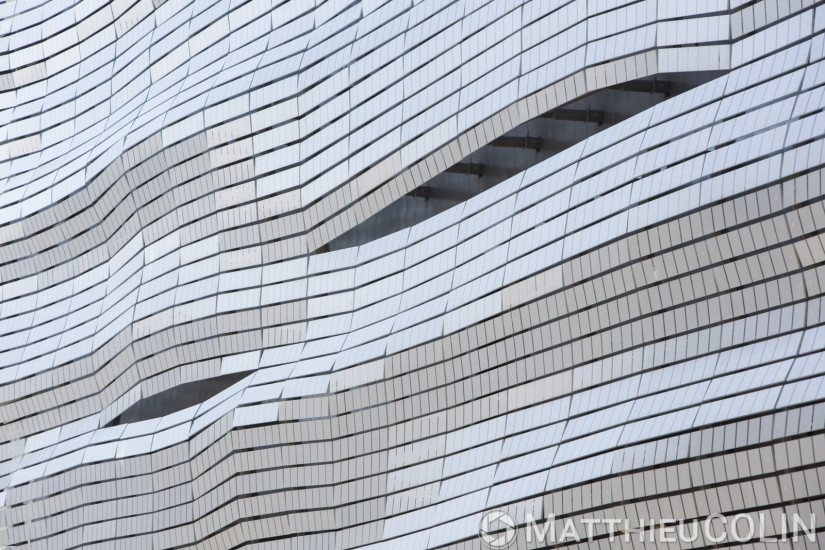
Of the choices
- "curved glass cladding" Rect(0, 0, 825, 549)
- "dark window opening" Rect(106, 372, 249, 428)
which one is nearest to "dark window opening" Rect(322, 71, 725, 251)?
"curved glass cladding" Rect(0, 0, 825, 549)

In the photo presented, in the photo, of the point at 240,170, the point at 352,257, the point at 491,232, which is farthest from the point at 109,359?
the point at 491,232

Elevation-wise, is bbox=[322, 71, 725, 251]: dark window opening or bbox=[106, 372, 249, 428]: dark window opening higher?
bbox=[322, 71, 725, 251]: dark window opening

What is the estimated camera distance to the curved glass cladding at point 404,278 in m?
33.3

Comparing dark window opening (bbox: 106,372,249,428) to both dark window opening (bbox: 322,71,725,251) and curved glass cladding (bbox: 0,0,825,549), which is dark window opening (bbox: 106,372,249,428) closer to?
curved glass cladding (bbox: 0,0,825,549)

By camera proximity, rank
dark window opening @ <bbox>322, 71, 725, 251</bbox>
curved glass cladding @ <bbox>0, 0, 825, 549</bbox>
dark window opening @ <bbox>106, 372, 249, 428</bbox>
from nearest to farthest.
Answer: curved glass cladding @ <bbox>0, 0, 825, 549</bbox>
dark window opening @ <bbox>322, 71, 725, 251</bbox>
dark window opening @ <bbox>106, 372, 249, 428</bbox>

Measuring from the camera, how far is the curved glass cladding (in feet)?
109

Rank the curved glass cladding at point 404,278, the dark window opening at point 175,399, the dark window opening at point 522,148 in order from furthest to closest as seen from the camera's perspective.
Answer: the dark window opening at point 175,399 < the dark window opening at point 522,148 < the curved glass cladding at point 404,278

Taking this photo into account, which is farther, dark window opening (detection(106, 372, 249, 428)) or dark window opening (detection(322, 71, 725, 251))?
dark window opening (detection(106, 372, 249, 428))

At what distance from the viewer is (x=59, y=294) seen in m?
63.1

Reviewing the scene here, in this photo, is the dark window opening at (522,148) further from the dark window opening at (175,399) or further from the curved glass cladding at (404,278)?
the dark window opening at (175,399)

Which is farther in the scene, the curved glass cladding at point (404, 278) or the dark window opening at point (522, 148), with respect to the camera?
the dark window opening at point (522, 148)

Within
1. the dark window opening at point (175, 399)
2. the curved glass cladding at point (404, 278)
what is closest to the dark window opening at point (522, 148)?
the curved glass cladding at point (404, 278)

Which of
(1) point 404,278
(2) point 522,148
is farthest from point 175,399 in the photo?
(2) point 522,148

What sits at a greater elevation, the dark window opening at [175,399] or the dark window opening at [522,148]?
the dark window opening at [522,148]
